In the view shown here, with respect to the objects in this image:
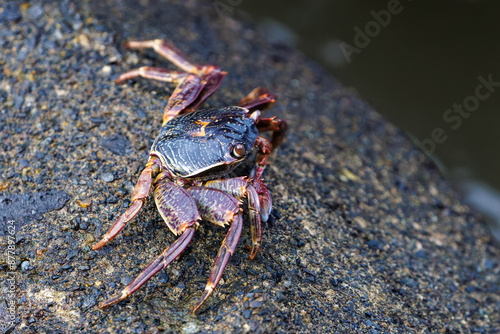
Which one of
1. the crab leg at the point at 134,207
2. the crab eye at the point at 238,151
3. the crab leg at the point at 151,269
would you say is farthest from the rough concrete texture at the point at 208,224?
the crab eye at the point at 238,151

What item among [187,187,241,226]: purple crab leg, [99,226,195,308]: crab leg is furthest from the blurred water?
[99,226,195,308]: crab leg

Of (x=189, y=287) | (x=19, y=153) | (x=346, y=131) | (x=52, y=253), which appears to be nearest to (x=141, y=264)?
(x=189, y=287)

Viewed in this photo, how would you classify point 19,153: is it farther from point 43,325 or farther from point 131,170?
point 43,325

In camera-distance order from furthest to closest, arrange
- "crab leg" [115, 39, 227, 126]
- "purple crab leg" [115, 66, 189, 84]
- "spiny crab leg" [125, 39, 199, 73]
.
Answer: "spiny crab leg" [125, 39, 199, 73], "purple crab leg" [115, 66, 189, 84], "crab leg" [115, 39, 227, 126]

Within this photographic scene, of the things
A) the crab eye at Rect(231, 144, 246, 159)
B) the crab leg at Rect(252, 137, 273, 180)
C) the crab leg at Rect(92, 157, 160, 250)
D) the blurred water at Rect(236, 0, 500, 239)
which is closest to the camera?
the crab leg at Rect(92, 157, 160, 250)

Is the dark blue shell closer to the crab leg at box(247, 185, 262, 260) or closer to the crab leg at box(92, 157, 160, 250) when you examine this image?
the crab leg at box(92, 157, 160, 250)

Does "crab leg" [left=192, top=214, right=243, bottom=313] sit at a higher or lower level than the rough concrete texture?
higher
